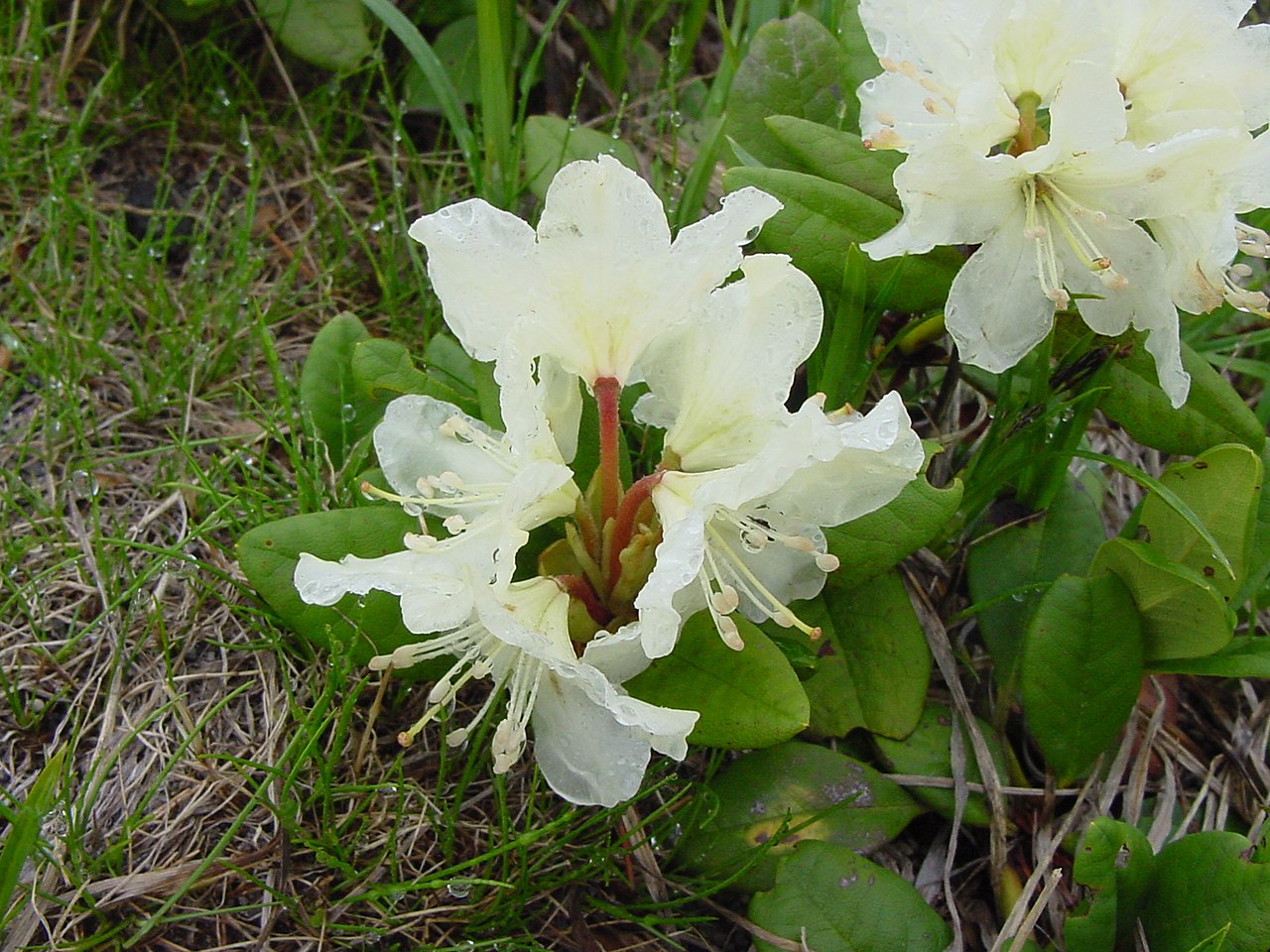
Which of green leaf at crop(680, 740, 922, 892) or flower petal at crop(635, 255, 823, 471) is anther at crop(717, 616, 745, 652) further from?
green leaf at crop(680, 740, 922, 892)

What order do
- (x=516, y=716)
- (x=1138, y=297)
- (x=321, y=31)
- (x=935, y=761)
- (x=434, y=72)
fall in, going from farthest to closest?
(x=321, y=31), (x=434, y=72), (x=935, y=761), (x=1138, y=297), (x=516, y=716)

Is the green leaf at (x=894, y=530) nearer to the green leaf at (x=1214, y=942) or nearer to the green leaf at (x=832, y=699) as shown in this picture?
the green leaf at (x=832, y=699)

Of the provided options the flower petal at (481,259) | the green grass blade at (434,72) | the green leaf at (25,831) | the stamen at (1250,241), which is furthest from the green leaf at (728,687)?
the green grass blade at (434,72)

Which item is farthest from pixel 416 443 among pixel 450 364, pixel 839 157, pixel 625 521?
pixel 839 157

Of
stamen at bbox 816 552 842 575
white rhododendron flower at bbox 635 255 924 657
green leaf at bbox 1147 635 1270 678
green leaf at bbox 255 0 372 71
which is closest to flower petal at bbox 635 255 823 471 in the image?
white rhododendron flower at bbox 635 255 924 657

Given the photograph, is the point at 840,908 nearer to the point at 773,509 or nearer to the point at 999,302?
the point at 773,509
